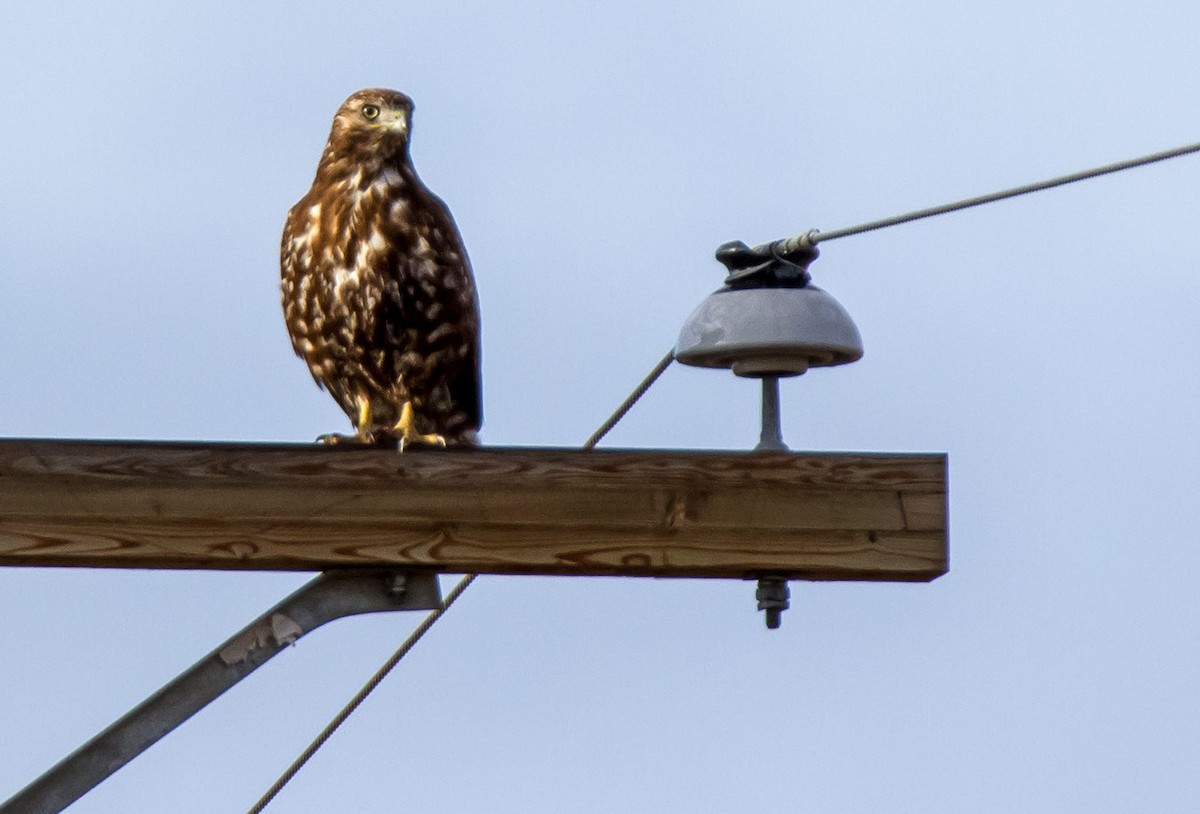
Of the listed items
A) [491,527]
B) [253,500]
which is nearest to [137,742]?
[253,500]

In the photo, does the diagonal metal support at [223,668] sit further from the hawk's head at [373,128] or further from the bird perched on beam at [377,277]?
the hawk's head at [373,128]

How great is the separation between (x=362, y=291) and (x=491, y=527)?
2114mm

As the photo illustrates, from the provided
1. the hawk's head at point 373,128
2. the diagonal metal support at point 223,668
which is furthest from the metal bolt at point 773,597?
the hawk's head at point 373,128

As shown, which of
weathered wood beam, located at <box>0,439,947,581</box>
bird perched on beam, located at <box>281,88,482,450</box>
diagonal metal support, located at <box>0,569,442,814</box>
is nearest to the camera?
diagonal metal support, located at <box>0,569,442,814</box>

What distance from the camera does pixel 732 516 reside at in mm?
4453

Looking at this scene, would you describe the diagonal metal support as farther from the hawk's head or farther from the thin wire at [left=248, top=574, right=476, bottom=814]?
the hawk's head

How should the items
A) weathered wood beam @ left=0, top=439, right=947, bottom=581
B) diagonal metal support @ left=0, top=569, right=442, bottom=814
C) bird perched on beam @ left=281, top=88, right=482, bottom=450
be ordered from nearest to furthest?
diagonal metal support @ left=0, top=569, right=442, bottom=814, weathered wood beam @ left=0, top=439, right=947, bottom=581, bird perched on beam @ left=281, top=88, right=482, bottom=450

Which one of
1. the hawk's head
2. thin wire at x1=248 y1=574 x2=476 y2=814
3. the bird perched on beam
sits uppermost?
the hawk's head

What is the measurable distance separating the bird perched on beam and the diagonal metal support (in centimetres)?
188

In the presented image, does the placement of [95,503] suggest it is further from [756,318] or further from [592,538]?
[756,318]

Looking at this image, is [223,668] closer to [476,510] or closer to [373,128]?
[476,510]

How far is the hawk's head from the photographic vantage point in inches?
258

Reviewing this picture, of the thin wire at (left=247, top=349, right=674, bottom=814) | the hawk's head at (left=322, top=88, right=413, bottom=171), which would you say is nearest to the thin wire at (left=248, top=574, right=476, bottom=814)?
the thin wire at (left=247, top=349, right=674, bottom=814)

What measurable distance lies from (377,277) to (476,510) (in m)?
2.12
